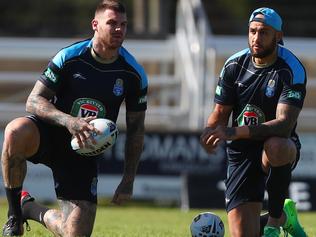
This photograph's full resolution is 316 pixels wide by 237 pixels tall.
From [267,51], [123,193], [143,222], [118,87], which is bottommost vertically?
[143,222]

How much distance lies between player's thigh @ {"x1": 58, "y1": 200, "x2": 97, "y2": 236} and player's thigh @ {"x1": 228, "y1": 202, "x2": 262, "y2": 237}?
120 centimetres

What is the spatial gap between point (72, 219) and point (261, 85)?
193cm

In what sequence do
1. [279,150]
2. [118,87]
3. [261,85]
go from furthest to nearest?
1. [118,87]
2. [261,85]
3. [279,150]

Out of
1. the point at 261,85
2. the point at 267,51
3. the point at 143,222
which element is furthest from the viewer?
the point at 143,222

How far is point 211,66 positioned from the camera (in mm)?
17953

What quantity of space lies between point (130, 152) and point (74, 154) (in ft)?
1.58

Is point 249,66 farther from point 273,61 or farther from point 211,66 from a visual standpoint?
point 211,66

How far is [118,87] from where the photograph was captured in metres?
8.83

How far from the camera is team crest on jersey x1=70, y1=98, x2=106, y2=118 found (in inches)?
344

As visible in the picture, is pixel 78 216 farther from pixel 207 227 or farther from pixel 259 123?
pixel 259 123

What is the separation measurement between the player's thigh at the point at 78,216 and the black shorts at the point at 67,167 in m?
0.05

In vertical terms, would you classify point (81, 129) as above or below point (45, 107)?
below

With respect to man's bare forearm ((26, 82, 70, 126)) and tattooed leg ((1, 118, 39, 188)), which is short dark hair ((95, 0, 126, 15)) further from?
tattooed leg ((1, 118, 39, 188))

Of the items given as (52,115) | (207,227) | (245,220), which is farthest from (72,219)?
(245,220)
